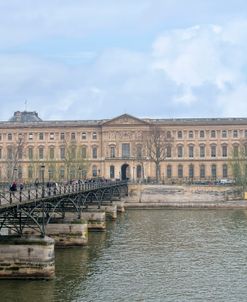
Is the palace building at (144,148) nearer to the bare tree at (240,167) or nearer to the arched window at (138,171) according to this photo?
the arched window at (138,171)

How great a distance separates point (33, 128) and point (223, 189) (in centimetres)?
5365

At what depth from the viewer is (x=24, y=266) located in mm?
29984

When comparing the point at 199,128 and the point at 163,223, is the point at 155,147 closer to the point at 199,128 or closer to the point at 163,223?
the point at 199,128

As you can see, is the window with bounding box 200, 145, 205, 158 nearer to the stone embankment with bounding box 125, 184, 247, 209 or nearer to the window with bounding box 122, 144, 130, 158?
the window with bounding box 122, 144, 130, 158

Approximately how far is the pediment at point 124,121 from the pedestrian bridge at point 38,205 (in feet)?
177

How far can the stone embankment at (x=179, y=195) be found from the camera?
84500mm

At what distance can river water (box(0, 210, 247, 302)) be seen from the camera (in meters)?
27.8

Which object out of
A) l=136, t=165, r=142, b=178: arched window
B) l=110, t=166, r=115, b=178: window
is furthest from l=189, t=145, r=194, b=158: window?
l=110, t=166, r=115, b=178: window

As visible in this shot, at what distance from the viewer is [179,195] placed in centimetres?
8781

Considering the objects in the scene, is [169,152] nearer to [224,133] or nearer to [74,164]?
[224,133]

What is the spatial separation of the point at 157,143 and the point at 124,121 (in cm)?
1325

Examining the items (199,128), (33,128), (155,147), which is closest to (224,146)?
(199,128)

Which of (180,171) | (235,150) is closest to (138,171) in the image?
(180,171)

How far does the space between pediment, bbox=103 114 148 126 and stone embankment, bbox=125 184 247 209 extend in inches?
1289
